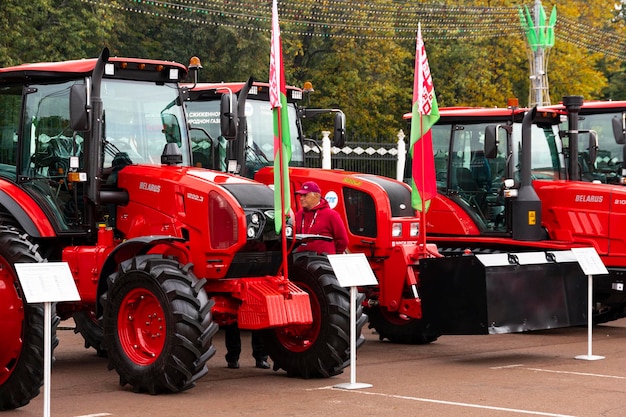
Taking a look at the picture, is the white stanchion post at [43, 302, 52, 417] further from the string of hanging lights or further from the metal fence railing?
the string of hanging lights

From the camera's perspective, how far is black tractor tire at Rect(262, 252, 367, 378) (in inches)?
433

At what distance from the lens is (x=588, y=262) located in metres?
13.1

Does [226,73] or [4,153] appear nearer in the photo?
[4,153]

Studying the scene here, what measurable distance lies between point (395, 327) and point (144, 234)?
431 cm

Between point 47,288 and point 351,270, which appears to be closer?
point 47,288

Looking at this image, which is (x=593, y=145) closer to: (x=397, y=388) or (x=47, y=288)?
(x=397, y=388)

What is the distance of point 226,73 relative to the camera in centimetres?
3412

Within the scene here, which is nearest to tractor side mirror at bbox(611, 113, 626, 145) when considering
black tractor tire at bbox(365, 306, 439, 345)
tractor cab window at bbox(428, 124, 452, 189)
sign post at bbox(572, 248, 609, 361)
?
tractor cab window at bbox(428, 124, 452, 189)

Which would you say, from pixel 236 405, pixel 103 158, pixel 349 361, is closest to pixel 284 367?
pixel 349 361

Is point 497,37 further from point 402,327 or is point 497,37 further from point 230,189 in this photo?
point 230,189

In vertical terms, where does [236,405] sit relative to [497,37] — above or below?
below

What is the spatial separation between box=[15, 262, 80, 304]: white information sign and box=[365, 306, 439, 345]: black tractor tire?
5.95 metres

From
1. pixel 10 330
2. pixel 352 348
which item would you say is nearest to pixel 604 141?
pixel 352 348

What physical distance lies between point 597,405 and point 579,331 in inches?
265
